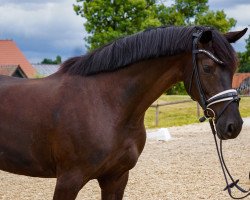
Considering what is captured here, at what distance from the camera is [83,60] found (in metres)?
3.63

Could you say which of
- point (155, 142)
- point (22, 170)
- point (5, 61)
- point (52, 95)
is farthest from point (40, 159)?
point (5, 61)

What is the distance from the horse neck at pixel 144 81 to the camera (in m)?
3.42

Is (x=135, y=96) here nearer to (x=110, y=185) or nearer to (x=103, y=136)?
(x=103, y=136)

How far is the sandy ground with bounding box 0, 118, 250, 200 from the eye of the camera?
6.37m

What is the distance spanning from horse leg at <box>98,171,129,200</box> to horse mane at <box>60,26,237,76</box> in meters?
0.81

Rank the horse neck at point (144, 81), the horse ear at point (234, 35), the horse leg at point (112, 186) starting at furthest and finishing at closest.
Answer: the horse leg at point (112, 186), the horse neck at point (144, 81), the horse ear at point (234, 35)

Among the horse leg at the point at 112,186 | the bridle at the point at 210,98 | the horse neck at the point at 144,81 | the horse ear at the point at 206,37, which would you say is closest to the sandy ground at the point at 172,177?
the horse leg at the point at 112,186

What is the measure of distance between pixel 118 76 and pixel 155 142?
7597 mm

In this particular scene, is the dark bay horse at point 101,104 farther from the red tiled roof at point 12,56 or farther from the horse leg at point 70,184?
the red tiled roof at point 12,56

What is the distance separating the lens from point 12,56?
44.3 metres

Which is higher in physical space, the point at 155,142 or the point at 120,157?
the point at 120,157

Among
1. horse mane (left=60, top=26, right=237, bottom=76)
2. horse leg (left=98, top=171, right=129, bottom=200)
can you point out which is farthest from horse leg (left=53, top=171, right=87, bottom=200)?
horse mane (left=60, top=26, right=237, bottom=76)

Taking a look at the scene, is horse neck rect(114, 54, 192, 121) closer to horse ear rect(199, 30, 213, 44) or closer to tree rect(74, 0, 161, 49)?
horse ear rect(199, 30, 213, 44)

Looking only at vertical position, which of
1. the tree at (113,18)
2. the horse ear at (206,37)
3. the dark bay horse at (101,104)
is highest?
the horse ear at (206,37)
